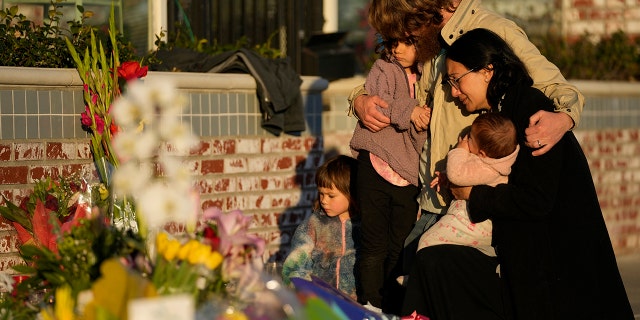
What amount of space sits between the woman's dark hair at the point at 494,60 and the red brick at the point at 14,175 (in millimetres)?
2565

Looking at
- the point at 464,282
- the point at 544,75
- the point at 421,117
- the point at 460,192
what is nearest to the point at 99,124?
the point at 421,117

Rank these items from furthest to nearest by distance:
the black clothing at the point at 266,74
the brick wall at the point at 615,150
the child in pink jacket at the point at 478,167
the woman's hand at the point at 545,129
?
the brick wall at the point at 615,150 → the black clothing at the point at 266,74 → the child in pink jacket at the point at 478,167 → the woman's hand at the point at 545,129

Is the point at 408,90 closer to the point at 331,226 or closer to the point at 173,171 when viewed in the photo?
the point at 331,226

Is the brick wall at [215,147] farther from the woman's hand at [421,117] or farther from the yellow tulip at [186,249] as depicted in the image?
the yellow tulip at [186,249]

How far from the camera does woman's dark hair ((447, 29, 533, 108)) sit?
500 cm

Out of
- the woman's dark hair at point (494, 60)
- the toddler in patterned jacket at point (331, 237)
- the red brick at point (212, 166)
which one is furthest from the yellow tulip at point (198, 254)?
the red brick at point (212, 166)

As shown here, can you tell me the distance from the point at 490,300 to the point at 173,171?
2.32 meters

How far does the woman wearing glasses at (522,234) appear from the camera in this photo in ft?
16.1

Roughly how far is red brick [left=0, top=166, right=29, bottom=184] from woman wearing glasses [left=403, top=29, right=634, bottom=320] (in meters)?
2.39

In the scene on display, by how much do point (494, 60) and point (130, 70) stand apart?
2285 millimetres

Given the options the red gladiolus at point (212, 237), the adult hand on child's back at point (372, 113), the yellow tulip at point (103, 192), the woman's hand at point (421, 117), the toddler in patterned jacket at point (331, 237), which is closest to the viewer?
the red gladiolus at point (212, 237)

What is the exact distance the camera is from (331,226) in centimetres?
634

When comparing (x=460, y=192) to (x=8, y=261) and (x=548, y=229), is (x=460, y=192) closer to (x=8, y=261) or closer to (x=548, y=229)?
(x=548, y=229)

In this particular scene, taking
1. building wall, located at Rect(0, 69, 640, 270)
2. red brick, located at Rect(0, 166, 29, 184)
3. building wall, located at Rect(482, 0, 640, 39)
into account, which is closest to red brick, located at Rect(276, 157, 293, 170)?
building wall, located at Rect(0, 69, 640, 270)
